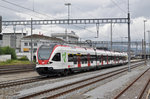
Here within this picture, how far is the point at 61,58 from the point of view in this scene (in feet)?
67.8

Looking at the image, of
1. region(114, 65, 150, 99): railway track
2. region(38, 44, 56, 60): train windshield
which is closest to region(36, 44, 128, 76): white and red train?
region(38, 44, 56, 60): train windshield

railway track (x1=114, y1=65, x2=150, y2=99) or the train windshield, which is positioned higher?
the train windshield

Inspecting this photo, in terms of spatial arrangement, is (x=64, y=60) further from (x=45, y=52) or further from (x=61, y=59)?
(x=45, y=52)

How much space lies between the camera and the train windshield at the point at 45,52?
65.1 ft

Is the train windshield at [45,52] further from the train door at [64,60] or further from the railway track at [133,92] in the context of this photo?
the railway track at [133,92]

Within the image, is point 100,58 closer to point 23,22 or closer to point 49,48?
point 23,22

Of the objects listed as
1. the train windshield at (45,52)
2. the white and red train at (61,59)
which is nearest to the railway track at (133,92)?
the white and red train at (61,59)

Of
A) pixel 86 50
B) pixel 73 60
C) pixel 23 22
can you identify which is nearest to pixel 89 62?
pixel 86 50

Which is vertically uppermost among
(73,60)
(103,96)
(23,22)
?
(23,22)

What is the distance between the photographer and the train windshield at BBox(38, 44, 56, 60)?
65.1ft

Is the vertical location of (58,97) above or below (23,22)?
below

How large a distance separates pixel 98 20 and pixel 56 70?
13.8 meters

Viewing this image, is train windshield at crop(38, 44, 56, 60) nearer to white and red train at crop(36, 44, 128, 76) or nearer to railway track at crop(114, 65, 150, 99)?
white and red train at crop(36, 44, 128, 76)

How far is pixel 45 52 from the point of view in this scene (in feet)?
65.9
